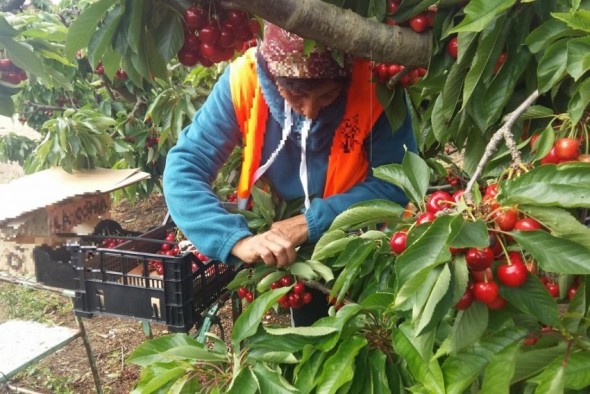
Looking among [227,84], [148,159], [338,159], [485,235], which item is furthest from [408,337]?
[148,159]

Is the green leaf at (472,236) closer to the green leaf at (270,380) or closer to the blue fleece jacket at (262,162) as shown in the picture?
the green leaf at (270,380)

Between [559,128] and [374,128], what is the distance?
937 millimetres

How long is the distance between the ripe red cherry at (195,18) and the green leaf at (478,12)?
2.07 ft

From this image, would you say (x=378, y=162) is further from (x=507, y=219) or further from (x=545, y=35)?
(x=507, y=219)

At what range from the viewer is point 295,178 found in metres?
1.96

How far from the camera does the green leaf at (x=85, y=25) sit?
46.9 inches

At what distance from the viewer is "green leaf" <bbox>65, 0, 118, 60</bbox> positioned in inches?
46.9

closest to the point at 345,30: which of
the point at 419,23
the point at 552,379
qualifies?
the point at 419,23

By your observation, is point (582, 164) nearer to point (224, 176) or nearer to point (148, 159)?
point (224, 176)

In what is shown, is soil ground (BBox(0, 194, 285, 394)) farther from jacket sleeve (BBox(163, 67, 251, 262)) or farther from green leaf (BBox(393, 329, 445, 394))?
green leaf (BBox(393, 329, 445, 394))

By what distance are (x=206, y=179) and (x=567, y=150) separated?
1.30 metres

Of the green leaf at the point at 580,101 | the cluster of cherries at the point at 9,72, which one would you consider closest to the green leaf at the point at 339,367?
the green leaf at the point at 580,101

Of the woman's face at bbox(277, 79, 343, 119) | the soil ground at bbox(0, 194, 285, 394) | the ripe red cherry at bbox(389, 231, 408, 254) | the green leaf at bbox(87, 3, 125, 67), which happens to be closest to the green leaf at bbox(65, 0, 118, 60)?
the green leaf at bbox(87, 3, 125, 67)

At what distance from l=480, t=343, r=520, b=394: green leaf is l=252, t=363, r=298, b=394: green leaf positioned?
0.41 metres
